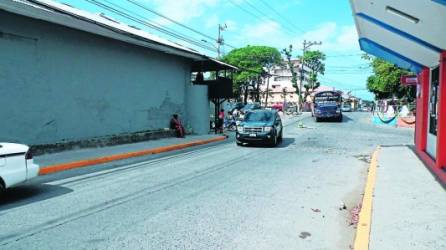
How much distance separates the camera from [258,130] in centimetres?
1689

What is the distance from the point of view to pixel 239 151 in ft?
51.3

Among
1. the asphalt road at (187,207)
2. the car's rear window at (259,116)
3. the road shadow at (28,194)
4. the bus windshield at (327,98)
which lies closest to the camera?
the asphalt road at (187,207)

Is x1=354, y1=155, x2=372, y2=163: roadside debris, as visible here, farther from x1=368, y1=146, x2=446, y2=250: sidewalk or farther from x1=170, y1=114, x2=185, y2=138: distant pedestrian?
x1=170, y1=114, x2=185, y2=138: distant pedestrian

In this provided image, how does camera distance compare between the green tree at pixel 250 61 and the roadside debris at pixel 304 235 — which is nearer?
the roadside debris at pixel 304 235

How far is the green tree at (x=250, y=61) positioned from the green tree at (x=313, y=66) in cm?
1126

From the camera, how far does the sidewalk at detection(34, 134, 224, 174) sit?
1152 centimetres

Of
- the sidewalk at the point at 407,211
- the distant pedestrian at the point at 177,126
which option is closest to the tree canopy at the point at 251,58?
the distant pedestrian at the point at 177,126

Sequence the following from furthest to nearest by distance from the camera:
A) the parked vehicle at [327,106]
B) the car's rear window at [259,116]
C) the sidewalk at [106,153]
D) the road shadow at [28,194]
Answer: the parked vehicle at [327,106]
the car's rear window at [259,116]
the sidewalk at [106,153]
the road shadow at [28,194]

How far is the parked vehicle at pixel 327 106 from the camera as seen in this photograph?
36.8 meters

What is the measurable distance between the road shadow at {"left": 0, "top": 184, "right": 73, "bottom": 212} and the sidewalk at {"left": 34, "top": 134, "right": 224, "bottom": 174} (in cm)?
183

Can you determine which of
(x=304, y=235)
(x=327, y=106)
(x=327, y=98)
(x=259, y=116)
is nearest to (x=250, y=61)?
(x=327, y=98)

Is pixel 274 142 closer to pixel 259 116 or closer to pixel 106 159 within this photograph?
pixel 259 116

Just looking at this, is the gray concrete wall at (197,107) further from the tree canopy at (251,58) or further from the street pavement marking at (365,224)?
the tree canopy at (251,58)

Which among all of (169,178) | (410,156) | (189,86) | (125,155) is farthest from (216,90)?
(169,178)
